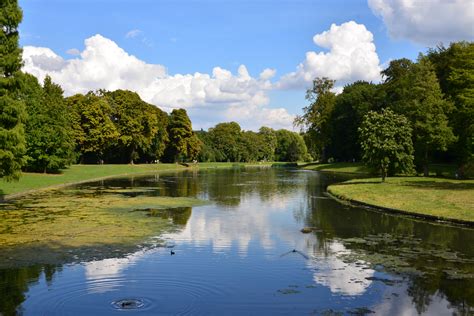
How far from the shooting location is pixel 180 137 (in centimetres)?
11419

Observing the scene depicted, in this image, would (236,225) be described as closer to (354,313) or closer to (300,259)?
(300,259)

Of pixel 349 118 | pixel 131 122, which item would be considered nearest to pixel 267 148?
pixel 349 118

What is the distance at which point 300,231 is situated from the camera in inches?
850

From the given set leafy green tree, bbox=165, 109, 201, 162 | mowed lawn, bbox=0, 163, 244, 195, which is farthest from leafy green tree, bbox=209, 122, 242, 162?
mowed lawn, bbox=0, 163, 244, 195

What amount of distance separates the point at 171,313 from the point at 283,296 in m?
2.90

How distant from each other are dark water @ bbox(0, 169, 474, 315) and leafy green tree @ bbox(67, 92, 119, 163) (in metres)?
69.0

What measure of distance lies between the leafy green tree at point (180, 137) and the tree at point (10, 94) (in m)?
83.2

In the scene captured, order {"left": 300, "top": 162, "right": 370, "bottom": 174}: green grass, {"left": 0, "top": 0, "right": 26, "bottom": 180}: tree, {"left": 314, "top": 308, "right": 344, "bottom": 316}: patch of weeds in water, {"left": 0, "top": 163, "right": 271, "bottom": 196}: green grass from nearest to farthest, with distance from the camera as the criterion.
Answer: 1. {"left": 314, "top": 308, "right": 344, "bottom": 316}: patch of weeds in water
2. {"left": 0, "top": 0, "right": 26, "bottom": 180}: tree
3. {"left": 0, "top": 163, "right": 271, "bottom": 196}: green grass
4. {"left": 300, "top": 162, "right": 370, "bottom": 174}: green grass

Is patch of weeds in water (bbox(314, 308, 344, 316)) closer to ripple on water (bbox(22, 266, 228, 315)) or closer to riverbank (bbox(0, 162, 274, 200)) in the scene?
ripple on water (bbox(22, 266, 228, 315))

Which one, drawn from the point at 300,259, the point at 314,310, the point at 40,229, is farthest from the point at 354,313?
the point at 40,229

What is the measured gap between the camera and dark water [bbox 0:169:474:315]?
1074 cm

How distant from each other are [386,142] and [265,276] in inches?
1445

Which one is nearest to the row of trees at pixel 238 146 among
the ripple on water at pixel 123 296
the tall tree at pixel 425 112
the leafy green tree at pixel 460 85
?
the leafy green tree at pixel 460 85

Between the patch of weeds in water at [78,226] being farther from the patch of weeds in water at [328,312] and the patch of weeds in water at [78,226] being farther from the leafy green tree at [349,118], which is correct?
the leafy green tree at [349,118]
